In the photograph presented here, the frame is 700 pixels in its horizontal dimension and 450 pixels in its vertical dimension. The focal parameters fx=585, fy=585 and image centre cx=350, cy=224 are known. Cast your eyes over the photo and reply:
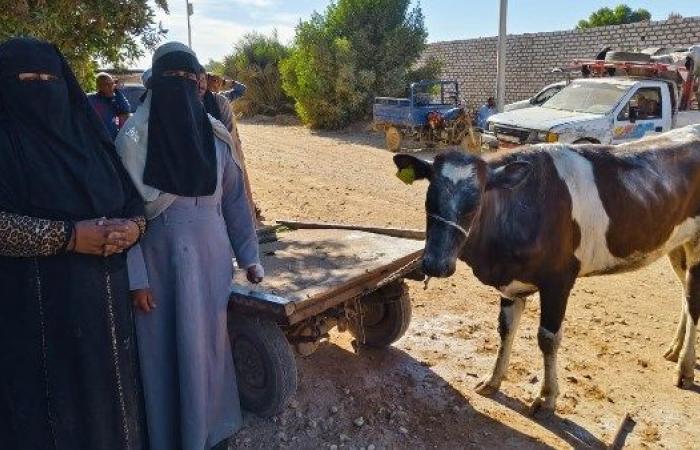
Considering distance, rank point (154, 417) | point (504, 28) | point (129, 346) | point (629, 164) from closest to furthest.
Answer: point (129, 346)
point (154, 417)
point (629, 164)
point (504, 28)

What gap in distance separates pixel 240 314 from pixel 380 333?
131 centimetres

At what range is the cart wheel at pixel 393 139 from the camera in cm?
1522

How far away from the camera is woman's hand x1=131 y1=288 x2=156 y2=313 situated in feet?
8.70

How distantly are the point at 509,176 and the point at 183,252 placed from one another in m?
1.87

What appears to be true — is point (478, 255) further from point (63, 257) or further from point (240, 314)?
point (63, 257)

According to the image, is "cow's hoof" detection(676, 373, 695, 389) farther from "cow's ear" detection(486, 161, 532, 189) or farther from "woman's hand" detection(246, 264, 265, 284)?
"woman's hand" detection(246, 264, 265, 284)

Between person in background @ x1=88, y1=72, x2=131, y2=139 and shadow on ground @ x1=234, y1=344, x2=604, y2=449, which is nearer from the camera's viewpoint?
shadow on ground @ x1=234, y1=344, x2=604, y2=449

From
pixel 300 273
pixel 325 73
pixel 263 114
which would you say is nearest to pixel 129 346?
pixel 300 273

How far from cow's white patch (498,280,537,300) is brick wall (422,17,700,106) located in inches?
568

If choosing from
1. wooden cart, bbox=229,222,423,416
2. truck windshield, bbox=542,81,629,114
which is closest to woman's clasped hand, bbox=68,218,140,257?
wooden cart, bbox=229,222,423,416

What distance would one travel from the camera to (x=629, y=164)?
13.1 feet

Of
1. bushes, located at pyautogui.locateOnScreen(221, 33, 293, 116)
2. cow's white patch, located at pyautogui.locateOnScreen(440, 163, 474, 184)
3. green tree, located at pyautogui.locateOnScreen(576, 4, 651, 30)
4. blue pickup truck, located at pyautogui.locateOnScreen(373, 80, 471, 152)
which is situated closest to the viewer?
cow's white patch, located at pyautogui.locateOnScreen(440, 163, 474, 184)

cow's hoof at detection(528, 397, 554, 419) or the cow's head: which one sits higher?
the cow's head

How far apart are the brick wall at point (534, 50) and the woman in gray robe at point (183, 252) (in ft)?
52.4
